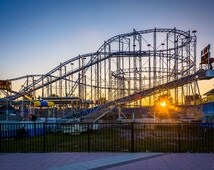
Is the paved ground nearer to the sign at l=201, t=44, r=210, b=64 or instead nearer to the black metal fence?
the black metal fence

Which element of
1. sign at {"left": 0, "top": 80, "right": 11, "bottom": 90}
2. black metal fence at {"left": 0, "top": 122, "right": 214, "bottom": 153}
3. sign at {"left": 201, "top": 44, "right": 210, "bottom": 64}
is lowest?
black metal fence at {"left": 0, "top": 122, "right": 214, "bottom": 153}

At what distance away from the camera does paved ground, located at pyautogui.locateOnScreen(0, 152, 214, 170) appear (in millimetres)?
8836

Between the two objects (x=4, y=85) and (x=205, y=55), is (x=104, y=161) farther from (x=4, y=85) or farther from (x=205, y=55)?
(x=4, y=85)

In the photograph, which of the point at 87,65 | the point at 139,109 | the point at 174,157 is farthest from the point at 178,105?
the point at 174,157

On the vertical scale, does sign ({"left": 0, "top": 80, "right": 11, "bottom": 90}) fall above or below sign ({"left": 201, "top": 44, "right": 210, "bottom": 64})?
below

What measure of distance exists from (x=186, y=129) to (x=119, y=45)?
1209 inches

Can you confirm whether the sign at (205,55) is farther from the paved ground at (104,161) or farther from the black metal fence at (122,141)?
the paved ground at (104,161)

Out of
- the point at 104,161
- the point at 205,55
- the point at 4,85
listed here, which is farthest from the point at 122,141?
the point at 4,85

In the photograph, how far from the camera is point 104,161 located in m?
9.60

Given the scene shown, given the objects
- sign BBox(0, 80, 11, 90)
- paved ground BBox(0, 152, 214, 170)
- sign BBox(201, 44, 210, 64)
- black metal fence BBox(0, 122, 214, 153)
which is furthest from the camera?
sign BBox(0, 80, 11, 90)

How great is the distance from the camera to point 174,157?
→ 403 inches

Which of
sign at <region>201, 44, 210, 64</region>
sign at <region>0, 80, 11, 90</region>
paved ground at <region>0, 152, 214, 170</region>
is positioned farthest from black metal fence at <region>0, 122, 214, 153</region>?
sign at <region>0, 80, 11, 90</region>

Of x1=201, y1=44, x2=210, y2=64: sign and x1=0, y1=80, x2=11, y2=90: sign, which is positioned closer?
x1=201, y1=44, x2=210, y2=64: sign

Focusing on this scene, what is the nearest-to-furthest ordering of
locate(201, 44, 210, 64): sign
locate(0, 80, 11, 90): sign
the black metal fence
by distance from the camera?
the black metal fence < locate(201, 44, 210, 64): sign < locate(0, 80, 11, 90): sign
